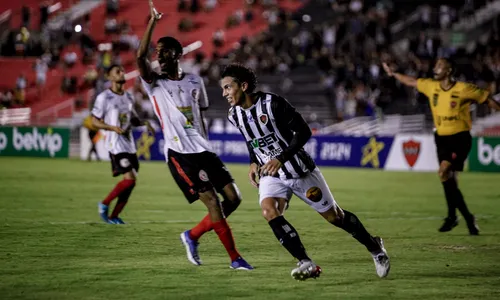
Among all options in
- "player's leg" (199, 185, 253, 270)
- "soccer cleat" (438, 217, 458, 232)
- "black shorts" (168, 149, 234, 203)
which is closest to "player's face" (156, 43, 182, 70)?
"black shorts" (168, 149, 234, 203)

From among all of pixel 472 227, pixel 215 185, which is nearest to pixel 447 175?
pixel 472 227

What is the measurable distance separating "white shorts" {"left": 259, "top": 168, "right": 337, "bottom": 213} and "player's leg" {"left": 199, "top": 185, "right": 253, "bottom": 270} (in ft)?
3.41

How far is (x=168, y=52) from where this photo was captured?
32.6 feet

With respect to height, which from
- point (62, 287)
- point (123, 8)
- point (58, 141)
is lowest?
point (58, 141)

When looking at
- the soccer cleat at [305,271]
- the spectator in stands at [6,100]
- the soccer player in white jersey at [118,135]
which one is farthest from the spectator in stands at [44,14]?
the soccer cleat at [305,271]

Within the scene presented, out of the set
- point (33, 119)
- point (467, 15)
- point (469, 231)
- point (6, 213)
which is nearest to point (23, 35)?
point (33, 119)

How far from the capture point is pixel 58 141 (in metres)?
36.1

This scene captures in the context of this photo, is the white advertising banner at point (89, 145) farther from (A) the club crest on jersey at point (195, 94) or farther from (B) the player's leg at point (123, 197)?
(A) the club crest on jersey at point (195, 94)

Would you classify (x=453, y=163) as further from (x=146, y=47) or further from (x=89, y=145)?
(x=89, y=145)

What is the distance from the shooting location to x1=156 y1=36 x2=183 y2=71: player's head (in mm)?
9891

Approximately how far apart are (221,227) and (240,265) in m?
0.47

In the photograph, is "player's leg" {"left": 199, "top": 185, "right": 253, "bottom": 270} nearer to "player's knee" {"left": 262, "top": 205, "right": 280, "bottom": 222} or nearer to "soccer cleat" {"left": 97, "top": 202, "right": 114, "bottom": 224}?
"player's knee" {"left": 262, "top": 205, "right": 280, "bottom": 222}

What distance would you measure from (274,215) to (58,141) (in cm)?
Answer: 2826

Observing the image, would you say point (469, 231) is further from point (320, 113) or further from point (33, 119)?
point (33, 119)
